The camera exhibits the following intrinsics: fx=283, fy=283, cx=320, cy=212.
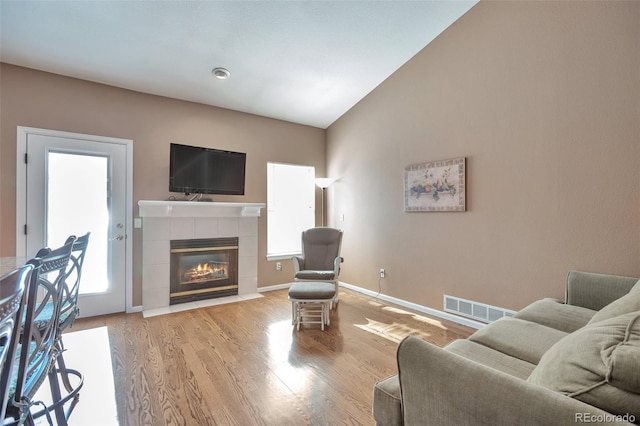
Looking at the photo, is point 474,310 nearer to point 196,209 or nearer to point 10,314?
Answer: point 10,314

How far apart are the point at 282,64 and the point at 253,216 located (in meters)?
2.16

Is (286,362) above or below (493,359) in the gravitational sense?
below

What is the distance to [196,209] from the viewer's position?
3.89 meters

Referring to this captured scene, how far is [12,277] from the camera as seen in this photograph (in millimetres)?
755

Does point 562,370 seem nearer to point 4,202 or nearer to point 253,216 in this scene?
point 253,216

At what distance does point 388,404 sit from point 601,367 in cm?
69

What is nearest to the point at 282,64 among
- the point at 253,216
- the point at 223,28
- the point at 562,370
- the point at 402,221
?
the point at 223,28

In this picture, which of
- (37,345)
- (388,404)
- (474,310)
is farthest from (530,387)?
(474,310)

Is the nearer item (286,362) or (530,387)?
(530,387)

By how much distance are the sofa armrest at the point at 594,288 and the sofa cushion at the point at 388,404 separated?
1916mm

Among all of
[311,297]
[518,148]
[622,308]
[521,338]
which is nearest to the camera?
[622,308]

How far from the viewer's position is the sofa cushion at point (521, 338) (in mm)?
1537

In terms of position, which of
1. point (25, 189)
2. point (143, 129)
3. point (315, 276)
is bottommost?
point (315, 276)

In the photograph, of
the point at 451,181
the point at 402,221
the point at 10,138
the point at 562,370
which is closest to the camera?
the point at 562,370
